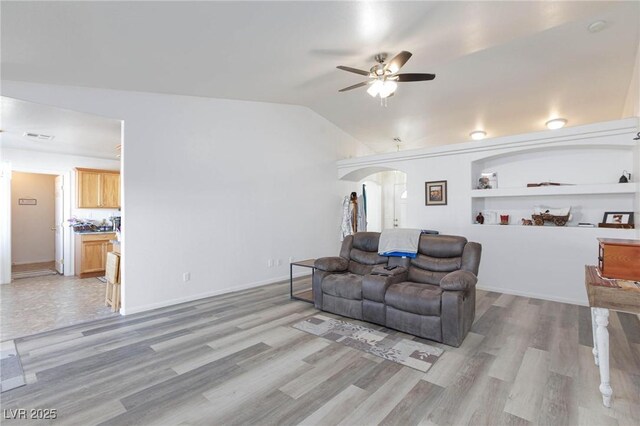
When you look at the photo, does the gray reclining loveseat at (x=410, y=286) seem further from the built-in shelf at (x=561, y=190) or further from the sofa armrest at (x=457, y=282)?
the built-in shelf at (x=561, y=190)

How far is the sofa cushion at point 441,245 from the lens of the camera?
362cm

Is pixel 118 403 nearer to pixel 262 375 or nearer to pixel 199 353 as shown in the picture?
pixel 199 353

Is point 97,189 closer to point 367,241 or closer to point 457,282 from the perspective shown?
point 367,241

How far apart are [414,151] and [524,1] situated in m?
3.10

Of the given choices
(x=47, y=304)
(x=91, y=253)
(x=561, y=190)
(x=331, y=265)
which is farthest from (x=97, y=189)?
(x=561, y=190)

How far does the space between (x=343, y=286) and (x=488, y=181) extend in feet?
11.1

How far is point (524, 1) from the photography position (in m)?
2.78

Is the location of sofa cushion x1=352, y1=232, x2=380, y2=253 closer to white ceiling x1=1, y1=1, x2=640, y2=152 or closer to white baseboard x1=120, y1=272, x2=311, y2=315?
white baseboard x1=120, y1=272, x2=311, y2=315

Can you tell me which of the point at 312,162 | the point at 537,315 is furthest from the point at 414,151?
the point at 537,315

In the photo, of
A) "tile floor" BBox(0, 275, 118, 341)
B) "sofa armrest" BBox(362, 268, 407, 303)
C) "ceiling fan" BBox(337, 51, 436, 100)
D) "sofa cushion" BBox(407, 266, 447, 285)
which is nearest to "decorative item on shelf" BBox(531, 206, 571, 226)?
"sofa cushion" BBox(407, 266, 447, 285)

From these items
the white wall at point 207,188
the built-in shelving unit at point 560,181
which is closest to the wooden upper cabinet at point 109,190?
the white wall at point 207,188

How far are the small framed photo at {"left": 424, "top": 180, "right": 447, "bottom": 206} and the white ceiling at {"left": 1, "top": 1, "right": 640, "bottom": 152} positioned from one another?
4.66 feet

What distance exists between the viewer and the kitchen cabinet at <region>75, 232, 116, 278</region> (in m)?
6.10

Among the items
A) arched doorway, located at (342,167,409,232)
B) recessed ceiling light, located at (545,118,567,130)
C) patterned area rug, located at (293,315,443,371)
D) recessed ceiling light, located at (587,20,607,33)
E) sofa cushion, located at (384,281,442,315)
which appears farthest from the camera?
arched doorway, located at (342,167,409,232)
